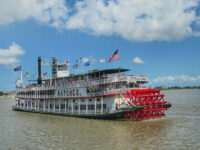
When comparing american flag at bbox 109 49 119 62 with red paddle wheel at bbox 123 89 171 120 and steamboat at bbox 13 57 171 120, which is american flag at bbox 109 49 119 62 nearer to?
steamboat at bbox 13 57 171 120

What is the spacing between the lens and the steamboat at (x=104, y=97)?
2395cm

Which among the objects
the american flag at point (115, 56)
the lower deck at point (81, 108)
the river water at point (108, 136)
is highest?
the american flag at point (115, 56)

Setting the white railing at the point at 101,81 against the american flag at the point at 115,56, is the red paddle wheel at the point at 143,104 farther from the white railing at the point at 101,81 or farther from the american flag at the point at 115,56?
the american flag at the point at 115,56

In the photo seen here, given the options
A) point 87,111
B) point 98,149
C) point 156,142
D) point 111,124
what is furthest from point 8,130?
point 156,142

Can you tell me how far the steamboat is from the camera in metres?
24.0

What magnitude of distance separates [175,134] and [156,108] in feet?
21.8

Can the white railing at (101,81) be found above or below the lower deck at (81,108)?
above

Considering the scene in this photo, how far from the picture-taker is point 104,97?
2536cm

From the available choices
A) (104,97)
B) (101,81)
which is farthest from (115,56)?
(104,97)

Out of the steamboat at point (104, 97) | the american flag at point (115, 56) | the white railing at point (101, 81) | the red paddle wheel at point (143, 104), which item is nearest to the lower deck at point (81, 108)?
the steamboat at point (104, 97)

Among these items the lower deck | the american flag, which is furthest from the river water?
the american flag

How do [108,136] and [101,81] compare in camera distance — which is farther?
[101,81]

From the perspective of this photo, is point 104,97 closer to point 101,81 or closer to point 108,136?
point 101,81

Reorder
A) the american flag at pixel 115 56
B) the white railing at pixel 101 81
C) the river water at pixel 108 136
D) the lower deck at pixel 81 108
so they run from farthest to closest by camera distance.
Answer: the american flag at pixel 115 56 → the white railing at pixel 101 81 → the lower deck at pixel 81 108 → the river water at pixel 108 136
